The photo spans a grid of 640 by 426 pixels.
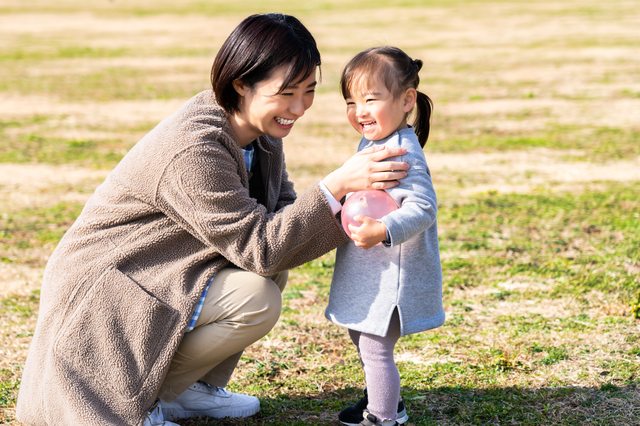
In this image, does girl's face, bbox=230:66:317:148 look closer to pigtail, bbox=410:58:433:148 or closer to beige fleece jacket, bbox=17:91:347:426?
beige fleece jacket, bbox=17:91:347:426

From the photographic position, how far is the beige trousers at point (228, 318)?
8.46 feet

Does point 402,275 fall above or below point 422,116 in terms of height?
below

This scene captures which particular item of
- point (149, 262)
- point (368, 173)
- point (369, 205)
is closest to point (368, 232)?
point (369, 205)

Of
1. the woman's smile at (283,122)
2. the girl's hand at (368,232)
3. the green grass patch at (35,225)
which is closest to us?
the girl's hand at (368,232)

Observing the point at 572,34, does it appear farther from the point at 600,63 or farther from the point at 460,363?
the point at 460,363

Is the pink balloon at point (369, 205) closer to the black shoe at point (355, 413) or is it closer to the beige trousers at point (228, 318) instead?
the beige trousers at point (228, 318)

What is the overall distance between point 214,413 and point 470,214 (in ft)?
11.4

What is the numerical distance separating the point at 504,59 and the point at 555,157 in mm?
9586

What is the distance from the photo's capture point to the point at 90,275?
2.49 m

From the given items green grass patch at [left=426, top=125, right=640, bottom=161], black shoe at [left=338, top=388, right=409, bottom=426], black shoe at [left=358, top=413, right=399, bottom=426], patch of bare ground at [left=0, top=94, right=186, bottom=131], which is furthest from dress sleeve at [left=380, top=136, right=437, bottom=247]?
patch of bare ground at [left=0, top=94, right=186, bottom=131]

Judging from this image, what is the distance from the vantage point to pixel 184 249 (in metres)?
2.59

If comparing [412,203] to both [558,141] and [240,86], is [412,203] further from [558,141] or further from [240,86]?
[558,141]

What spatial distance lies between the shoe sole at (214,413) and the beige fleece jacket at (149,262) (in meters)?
0.51

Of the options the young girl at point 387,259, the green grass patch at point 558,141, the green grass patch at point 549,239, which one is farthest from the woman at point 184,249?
the green grass patch at point 558,141
